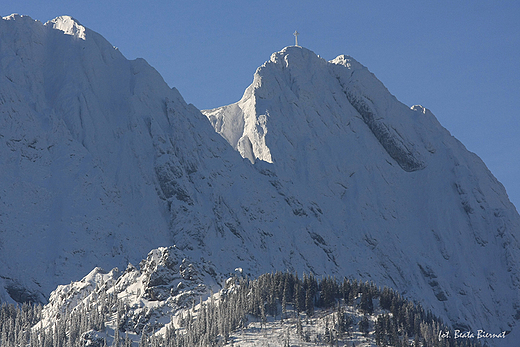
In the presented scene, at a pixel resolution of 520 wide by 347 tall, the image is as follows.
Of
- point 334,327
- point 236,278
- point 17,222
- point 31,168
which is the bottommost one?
point 334,327

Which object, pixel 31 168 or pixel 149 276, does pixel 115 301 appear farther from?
pixel 31 168

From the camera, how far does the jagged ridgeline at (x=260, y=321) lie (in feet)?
520

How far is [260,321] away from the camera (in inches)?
6496

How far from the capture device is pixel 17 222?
614 feet

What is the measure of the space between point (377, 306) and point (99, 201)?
231 feet

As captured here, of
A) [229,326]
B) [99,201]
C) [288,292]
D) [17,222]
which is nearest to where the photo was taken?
[229,326]

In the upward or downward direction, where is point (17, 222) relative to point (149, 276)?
upward

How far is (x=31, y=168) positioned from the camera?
647 ft

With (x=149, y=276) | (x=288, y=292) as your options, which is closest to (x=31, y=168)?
(x=149, y=276)

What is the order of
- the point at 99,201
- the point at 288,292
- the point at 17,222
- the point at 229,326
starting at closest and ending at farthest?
the point at 229,326, the point at 288,292, the point at 17,222, the point at 99,201

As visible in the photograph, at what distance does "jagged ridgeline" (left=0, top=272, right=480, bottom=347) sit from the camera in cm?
15850

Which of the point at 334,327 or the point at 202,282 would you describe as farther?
the point at 202,282

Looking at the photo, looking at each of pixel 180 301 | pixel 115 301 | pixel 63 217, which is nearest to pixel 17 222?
pixel 63 217

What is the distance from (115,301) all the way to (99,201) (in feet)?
101
